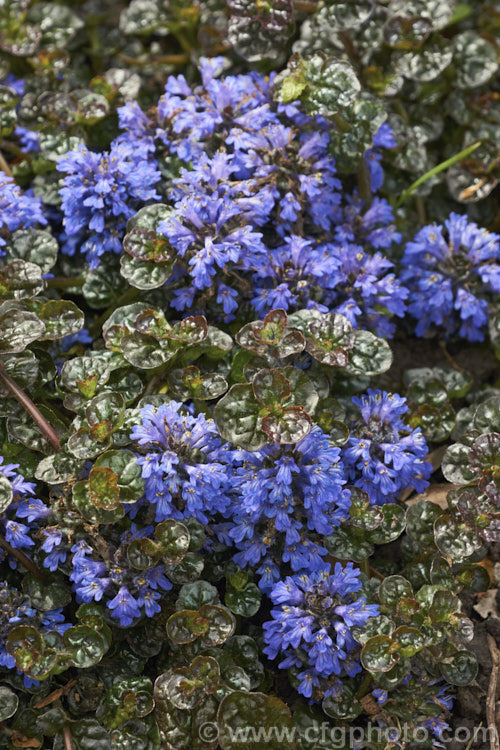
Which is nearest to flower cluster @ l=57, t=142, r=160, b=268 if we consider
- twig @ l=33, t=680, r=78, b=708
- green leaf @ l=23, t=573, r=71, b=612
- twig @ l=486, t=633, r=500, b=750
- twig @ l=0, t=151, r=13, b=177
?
twig @ l=0, t=151, r=13, b=177

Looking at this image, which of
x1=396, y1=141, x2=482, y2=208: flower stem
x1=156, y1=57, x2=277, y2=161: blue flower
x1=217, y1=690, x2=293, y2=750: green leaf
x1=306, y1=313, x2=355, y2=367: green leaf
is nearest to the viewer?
x1=217, y1=690, x2=293, y2=750: green leaf

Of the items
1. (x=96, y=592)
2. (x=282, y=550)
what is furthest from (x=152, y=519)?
(x=282, y=550)

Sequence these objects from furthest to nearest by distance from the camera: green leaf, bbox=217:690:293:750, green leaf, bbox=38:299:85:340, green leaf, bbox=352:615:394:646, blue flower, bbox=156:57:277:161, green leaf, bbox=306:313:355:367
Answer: blue flower, bbox=156:57:277:161
green leaf, bbox=38:299:85:340
green leaf, bbox=306:313:355:367
green leaf, bbox=352:615:394:646
green leaf, bbox=217:690:293:750

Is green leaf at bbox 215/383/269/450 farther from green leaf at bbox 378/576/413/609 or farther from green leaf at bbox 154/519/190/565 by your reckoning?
green leaf at bbox 378/576/413/609

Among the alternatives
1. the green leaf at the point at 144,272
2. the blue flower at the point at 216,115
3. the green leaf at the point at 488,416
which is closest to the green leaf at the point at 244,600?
the green leaf at the point at 488,416

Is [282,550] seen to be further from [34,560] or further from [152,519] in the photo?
[34,560]

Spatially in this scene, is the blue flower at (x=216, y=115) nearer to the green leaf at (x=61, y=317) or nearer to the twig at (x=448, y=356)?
the green leaf at (x=61, y=317)

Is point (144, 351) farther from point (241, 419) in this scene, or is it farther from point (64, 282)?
point (64, 282)
